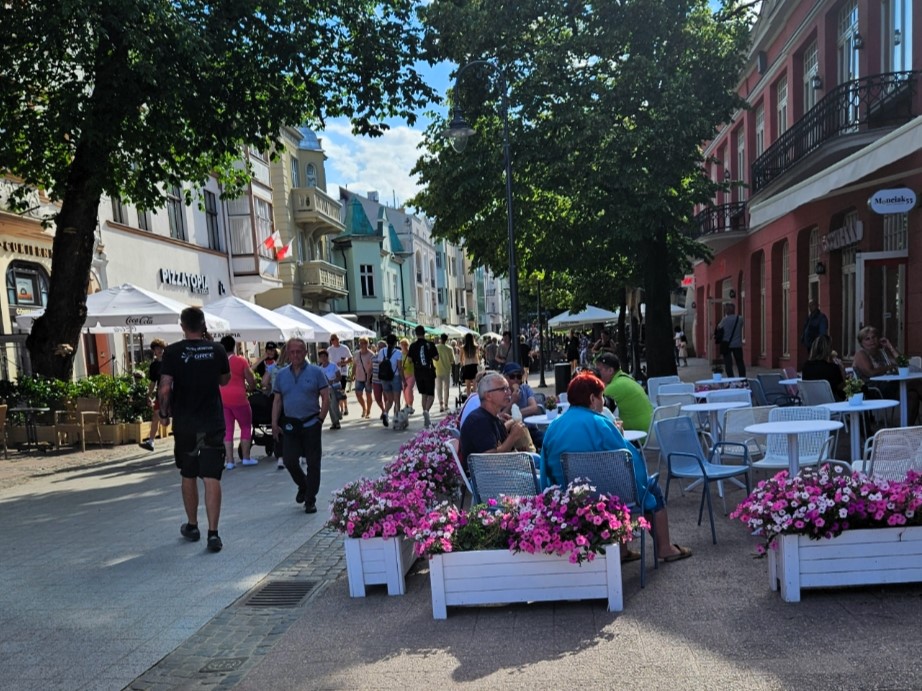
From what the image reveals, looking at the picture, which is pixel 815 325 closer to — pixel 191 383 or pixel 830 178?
pixel 830 178

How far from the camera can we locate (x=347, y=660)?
3652 millimetres

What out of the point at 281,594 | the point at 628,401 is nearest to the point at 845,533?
the point at 628,401

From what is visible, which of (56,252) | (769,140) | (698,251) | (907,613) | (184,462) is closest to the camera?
(907,613)

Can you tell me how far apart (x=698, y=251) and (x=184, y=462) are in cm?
1343

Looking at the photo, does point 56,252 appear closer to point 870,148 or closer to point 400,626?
point 400,626

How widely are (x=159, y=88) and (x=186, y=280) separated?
12.8m

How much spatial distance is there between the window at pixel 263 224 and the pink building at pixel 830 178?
51.3ft

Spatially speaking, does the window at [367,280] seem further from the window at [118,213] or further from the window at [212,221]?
the window at [118,213]

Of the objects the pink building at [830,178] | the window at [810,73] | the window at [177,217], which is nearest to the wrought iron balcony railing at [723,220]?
the pink building at [830,178]

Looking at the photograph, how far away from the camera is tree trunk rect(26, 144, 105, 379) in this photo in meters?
11.7

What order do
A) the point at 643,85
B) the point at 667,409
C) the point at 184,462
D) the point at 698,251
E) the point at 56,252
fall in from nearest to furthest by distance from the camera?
the point at 184,462
the point at 667,409
the point at 56,252
the point at 643,85
the point at 698,251

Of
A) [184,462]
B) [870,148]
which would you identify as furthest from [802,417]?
[184,462]

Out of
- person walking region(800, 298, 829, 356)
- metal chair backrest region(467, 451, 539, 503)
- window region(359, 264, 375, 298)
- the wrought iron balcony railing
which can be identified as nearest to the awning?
person walking region(800, 298, 829, 356)

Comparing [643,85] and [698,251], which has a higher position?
[643,85]
